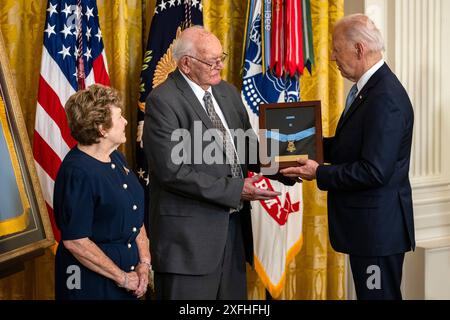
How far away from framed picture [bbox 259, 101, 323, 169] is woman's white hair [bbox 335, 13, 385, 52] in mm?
369

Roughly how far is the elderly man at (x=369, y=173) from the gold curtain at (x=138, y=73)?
5.51 feet

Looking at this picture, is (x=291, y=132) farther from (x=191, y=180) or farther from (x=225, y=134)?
(x=191, y=180)

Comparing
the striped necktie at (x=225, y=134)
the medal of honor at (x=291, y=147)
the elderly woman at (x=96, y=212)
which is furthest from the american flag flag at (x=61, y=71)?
the medal of honor at (x=291, y=147)

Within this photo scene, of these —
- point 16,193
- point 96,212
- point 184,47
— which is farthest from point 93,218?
point 184,47

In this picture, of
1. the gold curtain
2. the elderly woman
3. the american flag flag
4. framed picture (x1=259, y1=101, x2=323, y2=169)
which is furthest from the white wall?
the elderly woman

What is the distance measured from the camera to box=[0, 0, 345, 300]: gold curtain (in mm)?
4445

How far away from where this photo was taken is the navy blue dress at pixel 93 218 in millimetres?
2975

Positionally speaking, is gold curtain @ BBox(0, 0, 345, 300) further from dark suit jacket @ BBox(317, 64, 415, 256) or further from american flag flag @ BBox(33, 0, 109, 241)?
dark suit jacket @ BBox(317, 64, 415, 256)

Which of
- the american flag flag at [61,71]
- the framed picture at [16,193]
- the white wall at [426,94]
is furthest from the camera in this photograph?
the white wall at [426,94]

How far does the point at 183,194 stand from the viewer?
10.3ft

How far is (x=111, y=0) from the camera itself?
4555 millimetres

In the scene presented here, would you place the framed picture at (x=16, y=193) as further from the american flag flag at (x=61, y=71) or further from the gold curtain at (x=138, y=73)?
the gold curtain at (x=138, y=73)

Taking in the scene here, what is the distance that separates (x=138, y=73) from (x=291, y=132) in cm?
162
